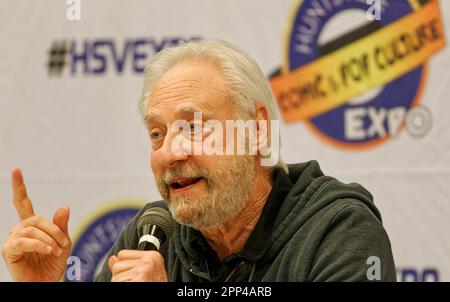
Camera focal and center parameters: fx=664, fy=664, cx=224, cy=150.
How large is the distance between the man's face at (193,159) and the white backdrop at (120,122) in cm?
81

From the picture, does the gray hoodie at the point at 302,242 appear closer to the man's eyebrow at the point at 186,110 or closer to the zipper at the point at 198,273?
→ the zipper at the point at 198,273

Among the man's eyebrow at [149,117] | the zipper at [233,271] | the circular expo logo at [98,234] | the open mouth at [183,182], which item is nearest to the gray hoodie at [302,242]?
the zipper at [233,271]

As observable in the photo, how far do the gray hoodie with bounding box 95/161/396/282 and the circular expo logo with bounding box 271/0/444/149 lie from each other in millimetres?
654

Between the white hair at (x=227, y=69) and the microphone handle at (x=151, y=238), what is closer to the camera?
the microphone handle at (x=151, y=238)

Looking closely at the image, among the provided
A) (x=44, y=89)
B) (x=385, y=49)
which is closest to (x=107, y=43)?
(x=44, y=89)

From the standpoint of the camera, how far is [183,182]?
54.5 inches

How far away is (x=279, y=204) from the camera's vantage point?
1.47m

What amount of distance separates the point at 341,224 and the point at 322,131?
3.01 ft

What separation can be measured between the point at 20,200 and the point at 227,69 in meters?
0.53

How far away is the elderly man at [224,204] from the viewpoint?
1316 mm

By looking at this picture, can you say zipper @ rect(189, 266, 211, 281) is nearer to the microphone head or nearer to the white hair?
the microphone head

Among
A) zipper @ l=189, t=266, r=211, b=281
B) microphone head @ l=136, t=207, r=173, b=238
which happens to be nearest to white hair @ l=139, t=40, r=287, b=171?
microphone head @ l=136, t=207, r=173, b=238

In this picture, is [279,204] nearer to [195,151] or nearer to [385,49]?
[195,151]

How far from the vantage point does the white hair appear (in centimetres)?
143
